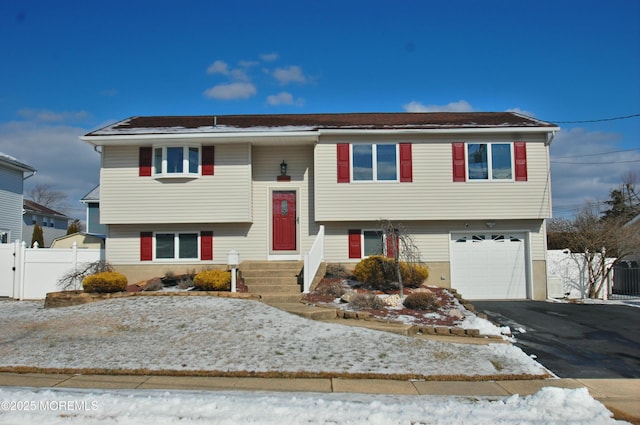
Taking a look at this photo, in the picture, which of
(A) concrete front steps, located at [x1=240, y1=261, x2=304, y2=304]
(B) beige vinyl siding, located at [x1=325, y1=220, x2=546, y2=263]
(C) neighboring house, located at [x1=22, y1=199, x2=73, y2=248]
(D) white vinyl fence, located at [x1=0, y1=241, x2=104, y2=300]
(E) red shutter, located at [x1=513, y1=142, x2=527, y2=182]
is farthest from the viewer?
(C) neighboring house, located at [x1=22, y1=199, x2=73, y2=248]

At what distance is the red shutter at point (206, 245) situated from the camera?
15773 mm

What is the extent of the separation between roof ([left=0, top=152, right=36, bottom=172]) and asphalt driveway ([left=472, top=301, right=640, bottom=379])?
71.9ft

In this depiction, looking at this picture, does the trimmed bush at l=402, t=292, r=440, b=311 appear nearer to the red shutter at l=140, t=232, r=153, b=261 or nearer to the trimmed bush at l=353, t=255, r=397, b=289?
the trimmed bush at l=353, t=255, r=397, b=289

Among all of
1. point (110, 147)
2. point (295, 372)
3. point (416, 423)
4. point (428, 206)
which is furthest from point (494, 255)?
point (110, 147)

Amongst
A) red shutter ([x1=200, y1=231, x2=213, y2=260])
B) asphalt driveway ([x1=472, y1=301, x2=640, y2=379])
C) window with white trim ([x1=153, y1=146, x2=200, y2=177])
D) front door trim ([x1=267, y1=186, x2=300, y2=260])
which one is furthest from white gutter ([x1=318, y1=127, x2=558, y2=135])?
asphalt driveway ([x1=472, y1=301, x2=640, y2=379])

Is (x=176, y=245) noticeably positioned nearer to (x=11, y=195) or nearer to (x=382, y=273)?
(x=382, y=273)

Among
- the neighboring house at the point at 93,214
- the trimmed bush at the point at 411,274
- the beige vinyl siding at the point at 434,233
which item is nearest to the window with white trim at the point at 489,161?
the beige vinyl siding at the point at 434,233

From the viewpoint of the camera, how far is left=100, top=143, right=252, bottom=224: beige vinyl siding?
15.4 metres

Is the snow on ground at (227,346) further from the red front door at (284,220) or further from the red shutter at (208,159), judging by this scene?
the red shutter at (208,159)

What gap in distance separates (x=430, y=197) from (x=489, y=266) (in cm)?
311

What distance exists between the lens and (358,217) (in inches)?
609

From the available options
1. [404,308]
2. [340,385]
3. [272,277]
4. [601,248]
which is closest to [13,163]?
[272,277]

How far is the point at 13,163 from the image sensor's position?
77.7 feet

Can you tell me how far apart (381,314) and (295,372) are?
160 inches
